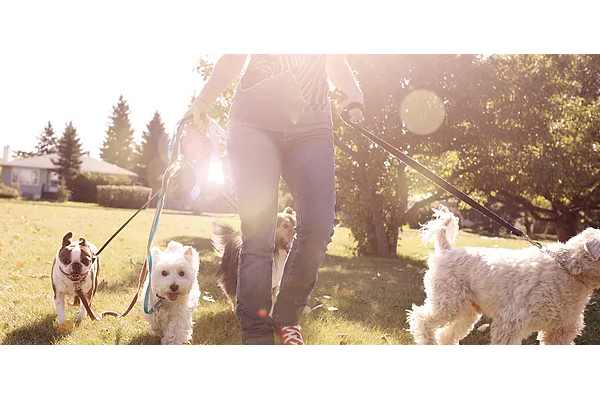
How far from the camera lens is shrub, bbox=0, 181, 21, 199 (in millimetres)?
15234

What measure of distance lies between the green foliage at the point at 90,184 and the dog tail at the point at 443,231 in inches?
385

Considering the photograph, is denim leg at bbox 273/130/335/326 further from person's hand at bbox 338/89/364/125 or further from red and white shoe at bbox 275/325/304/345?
person's hand at bbox 338/89/364/125

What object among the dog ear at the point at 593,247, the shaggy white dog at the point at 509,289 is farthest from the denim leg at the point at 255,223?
the dog ear at the point at 593,247

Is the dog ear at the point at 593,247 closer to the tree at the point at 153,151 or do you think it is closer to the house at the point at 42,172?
the tree at the point at 153,151

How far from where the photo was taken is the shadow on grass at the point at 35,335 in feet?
11.0

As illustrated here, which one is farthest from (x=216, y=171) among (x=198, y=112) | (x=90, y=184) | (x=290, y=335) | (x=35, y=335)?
(x=90, y=184)

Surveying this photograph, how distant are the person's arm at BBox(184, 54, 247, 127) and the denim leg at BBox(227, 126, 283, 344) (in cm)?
26

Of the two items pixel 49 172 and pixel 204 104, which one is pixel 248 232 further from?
pixel 49 172

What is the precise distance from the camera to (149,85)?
5.25 metres

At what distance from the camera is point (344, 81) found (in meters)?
3.29

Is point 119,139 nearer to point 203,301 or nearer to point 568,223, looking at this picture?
point 203,301
